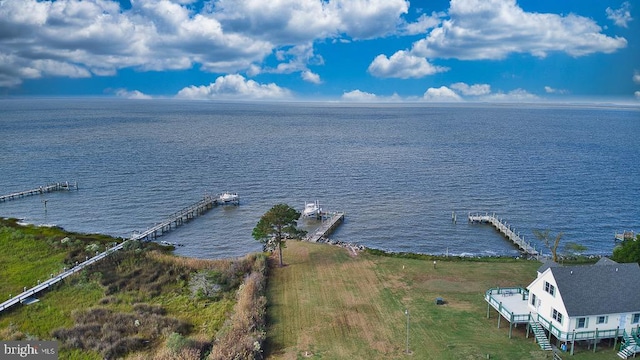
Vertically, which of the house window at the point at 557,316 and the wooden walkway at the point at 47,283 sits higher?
the house window at the point at 557,316

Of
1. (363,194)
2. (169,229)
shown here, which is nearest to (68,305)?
(169,229)

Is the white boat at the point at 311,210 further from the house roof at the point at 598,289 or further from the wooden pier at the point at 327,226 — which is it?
the house roof at the point at 598,289

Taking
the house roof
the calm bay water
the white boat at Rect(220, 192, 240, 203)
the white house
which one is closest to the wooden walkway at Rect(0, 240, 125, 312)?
the calm bay water

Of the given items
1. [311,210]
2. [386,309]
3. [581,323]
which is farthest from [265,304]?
[311,210]

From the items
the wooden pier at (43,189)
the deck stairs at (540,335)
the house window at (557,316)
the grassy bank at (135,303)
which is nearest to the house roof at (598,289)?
the house window at (557,316)

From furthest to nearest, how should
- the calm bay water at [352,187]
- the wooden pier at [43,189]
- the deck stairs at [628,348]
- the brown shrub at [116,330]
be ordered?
the wooden pier at [43,189], the calm bay water at [352,187], the brown shrub at [116,330], the deck stairs at [628,348]

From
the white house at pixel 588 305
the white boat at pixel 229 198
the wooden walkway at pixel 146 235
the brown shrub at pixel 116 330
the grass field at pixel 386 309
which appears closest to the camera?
the white house at pixel 588 305

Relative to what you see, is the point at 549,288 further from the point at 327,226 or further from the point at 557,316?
the point at 327,226
